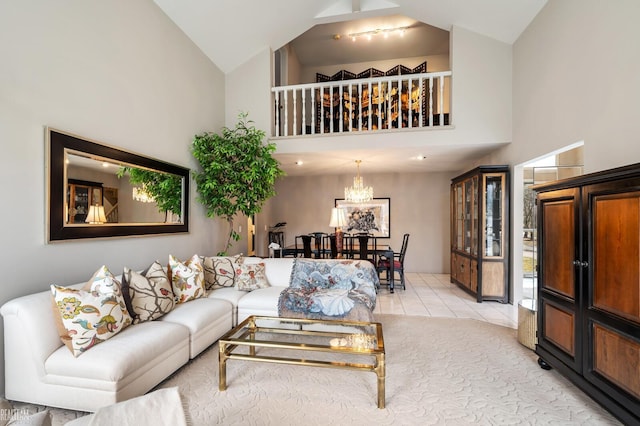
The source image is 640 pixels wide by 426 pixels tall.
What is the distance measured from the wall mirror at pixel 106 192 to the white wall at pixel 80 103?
8 centimetres

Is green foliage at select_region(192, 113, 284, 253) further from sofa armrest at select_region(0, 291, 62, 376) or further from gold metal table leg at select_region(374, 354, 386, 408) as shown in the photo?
gold metal table leg at select_region(374, 354, 386, 408)

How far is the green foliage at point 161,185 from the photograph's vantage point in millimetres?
3131

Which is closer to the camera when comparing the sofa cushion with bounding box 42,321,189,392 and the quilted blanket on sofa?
the sofa cushion with bounding box 42,321,189,392

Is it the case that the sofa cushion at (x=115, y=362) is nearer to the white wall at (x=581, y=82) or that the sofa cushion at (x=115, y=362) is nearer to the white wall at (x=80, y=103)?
the white wall at (x=80, y=103)

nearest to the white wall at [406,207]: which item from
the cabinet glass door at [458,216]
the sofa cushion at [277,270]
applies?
the cabinet glass door at [458,216]

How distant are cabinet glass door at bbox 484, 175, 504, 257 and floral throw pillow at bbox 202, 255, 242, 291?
373 cm

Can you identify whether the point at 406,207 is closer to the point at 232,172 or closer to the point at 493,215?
the point at 493,215

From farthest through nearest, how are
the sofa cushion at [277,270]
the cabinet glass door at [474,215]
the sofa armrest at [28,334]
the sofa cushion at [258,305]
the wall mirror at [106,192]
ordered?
the cabinet glass door at [474,215], the sofa cushion at [277,270], the sofa cushion at [258,305], the wall mirror at [106,192], the sofa armrest at [28,334]

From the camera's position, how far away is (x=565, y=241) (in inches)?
87.3

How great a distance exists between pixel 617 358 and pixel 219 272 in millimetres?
3500

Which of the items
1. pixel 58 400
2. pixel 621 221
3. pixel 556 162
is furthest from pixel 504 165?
pixel 58 400

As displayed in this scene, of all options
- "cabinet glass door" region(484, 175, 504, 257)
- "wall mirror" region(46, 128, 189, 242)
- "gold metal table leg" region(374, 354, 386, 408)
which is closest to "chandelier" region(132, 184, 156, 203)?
"wall mirror" region(46, 128, 189, 242)

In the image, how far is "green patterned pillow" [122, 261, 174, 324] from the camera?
2.35 m

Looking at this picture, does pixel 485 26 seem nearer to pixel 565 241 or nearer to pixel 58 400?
pixel 565 241
